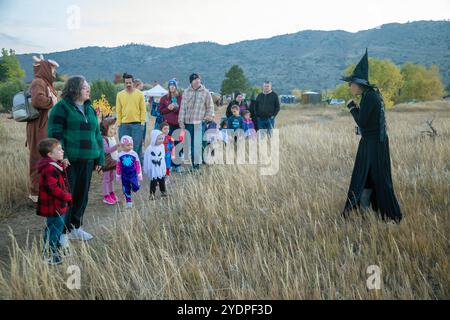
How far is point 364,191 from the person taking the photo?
421 cm

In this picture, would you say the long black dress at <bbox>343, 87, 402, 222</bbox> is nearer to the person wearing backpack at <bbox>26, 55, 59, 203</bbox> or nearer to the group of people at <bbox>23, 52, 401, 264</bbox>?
the group of people at <bbox>23, 52, 401, 264</bbox>

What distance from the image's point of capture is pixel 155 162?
6.20 meters

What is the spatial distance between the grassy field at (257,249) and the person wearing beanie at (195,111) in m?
2.34

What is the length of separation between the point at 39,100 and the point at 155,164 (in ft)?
6.78

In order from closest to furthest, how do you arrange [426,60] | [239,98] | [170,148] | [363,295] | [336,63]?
[363,295] → [170,148] → [239,98] → [426,60] → [336,63]

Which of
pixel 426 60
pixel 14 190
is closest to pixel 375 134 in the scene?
pixel 14 190

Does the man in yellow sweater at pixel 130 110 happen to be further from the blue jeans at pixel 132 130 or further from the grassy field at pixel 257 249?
the grassy field at pixel 257 249

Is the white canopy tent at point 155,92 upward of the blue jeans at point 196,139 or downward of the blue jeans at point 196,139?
upward

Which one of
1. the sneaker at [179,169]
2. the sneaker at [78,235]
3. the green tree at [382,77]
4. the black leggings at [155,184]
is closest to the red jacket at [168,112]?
the sneaker at [179,169]

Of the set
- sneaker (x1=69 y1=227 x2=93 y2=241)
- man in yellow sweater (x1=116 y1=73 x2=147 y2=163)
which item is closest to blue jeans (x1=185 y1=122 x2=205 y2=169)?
man in yellow sweater (x1=116 y1=73 x2=147 y2=163)

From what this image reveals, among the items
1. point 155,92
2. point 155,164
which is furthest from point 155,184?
point 155,92

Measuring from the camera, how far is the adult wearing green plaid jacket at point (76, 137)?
4.18 m
